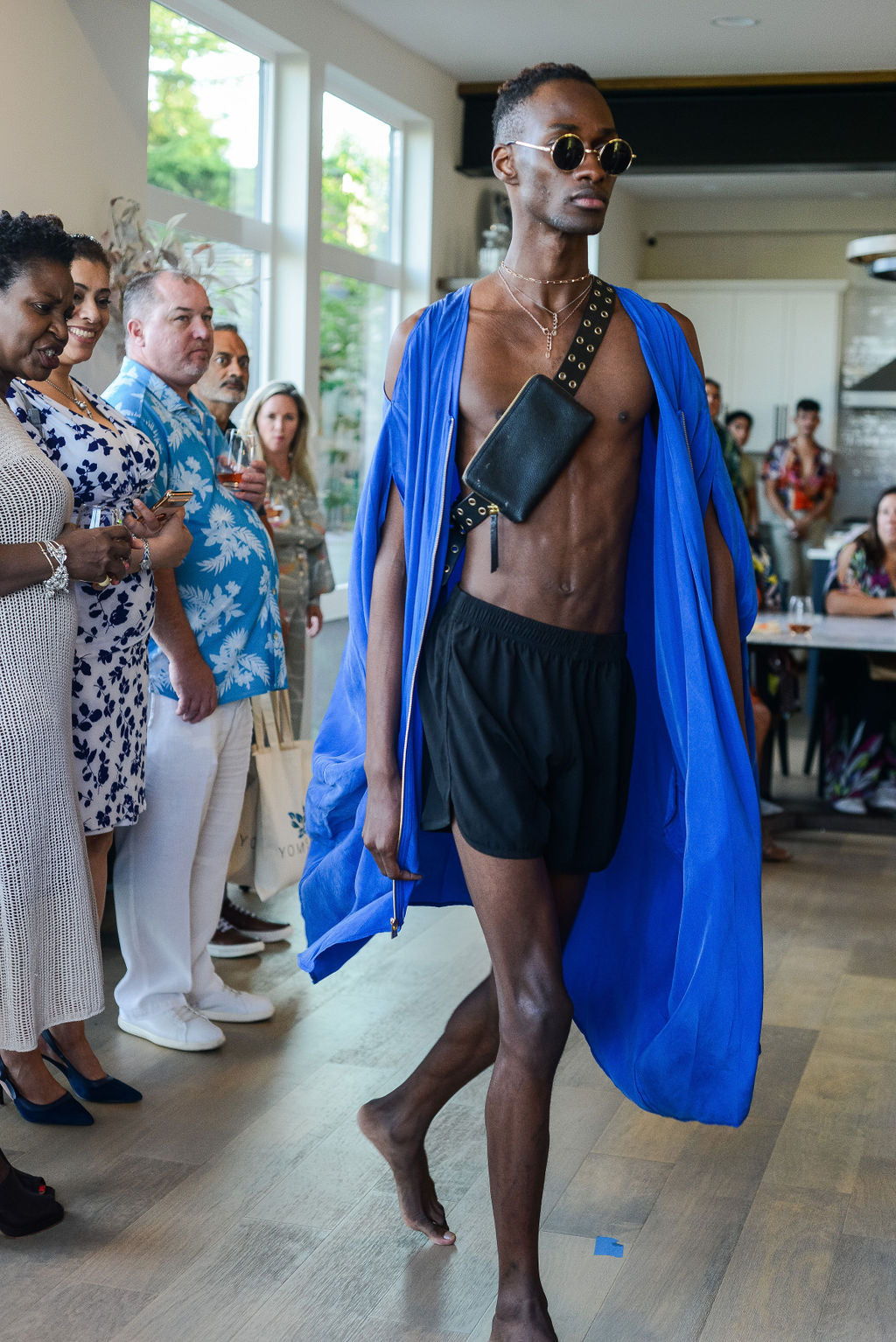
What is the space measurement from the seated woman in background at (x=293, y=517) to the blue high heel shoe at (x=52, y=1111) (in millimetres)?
1766

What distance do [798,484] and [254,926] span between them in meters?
7.24

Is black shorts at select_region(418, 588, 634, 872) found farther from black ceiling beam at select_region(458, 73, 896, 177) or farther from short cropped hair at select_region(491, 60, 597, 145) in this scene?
black ceiling beam at select_region(458, 73, 896, 177)

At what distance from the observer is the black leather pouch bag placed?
6.25 ft

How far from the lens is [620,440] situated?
2.00m

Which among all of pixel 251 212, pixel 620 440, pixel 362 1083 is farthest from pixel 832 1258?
pixel 251 212

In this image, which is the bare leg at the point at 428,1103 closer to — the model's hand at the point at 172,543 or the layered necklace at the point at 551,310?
the layered necklace at the point at 551,310

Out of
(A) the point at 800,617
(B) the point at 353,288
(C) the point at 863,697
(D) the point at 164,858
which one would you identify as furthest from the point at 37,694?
(B) the point at 353,288

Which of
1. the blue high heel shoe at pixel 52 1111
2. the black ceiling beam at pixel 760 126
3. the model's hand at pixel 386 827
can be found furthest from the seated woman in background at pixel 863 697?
the model's hand at pixel 386 827

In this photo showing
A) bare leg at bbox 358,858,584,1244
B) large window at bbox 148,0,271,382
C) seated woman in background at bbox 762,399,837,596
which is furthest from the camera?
seated woman in background at bbox 762,399,837,596

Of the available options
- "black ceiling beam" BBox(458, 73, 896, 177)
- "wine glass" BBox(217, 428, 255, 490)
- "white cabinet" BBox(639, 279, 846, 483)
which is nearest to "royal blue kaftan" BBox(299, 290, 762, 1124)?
"wine glass" BBox(217, 428, 255, 490)

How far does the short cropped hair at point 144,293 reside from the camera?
10.0 feet

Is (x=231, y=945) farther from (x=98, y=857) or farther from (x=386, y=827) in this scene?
(x=386, y=827)

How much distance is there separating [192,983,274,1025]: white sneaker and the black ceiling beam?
533cm

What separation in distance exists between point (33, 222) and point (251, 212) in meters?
3.86
